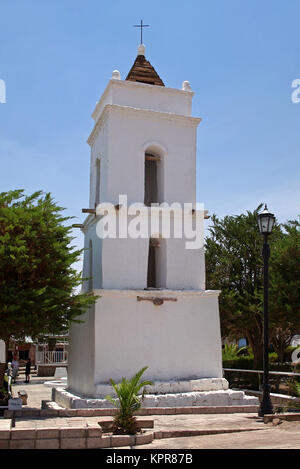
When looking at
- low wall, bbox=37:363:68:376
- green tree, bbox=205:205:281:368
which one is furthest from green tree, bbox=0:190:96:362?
low wall, bbox=37:363:68:376

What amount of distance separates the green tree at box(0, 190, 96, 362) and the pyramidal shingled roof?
5751 mm

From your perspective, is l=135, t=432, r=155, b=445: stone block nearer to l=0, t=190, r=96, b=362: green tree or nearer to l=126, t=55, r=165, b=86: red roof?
l=0, t=190, r=96, b=362: green tree

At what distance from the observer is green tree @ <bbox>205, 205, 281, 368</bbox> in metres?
25.5

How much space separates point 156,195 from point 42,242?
18.5 ft

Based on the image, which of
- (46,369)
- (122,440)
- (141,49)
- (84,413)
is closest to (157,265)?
(84,413)

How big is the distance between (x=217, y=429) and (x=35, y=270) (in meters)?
5.86

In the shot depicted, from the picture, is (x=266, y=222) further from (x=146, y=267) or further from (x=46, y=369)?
(x=46, y=369)

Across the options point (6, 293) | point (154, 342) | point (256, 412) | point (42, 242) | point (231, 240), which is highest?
point (231, 240)

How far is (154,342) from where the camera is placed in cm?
1573

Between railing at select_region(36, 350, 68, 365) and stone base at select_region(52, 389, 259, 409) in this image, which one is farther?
railing at select_region(36, 350, 68, 365)
